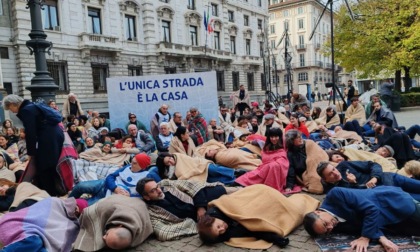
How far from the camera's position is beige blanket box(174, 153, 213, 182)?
5.62 m

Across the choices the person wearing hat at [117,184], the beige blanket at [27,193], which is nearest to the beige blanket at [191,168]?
the person wearing hat at [117,184]

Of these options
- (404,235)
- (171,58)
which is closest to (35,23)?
(404,235)

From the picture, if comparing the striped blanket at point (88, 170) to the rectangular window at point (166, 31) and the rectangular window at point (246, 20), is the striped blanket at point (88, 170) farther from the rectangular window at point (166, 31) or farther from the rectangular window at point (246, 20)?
the rectangular window at point (246, 20)

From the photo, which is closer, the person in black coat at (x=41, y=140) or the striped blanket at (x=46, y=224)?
the striped blanket at (x=46, y=224)

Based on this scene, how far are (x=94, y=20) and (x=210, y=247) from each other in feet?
83.5

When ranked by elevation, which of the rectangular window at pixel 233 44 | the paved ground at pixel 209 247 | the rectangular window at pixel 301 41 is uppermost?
the rectangular window at pixel 301 41

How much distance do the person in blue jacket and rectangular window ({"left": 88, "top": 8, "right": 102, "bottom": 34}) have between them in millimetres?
25242

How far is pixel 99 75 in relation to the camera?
26.3 metres

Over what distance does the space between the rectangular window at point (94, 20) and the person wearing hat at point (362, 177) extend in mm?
24530

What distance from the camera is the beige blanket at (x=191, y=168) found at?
562 centimetres

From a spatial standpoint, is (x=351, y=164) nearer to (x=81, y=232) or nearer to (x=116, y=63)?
(x=81, y=232)

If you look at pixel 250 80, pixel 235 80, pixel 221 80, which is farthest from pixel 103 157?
pixel 250 80

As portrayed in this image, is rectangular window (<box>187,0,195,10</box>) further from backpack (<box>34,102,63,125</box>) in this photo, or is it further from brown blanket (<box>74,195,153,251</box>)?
brown blanket (<box>74,195,153,251</box>)

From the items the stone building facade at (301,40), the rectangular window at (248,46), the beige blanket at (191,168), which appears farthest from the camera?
the stone building facade at (301,40)
